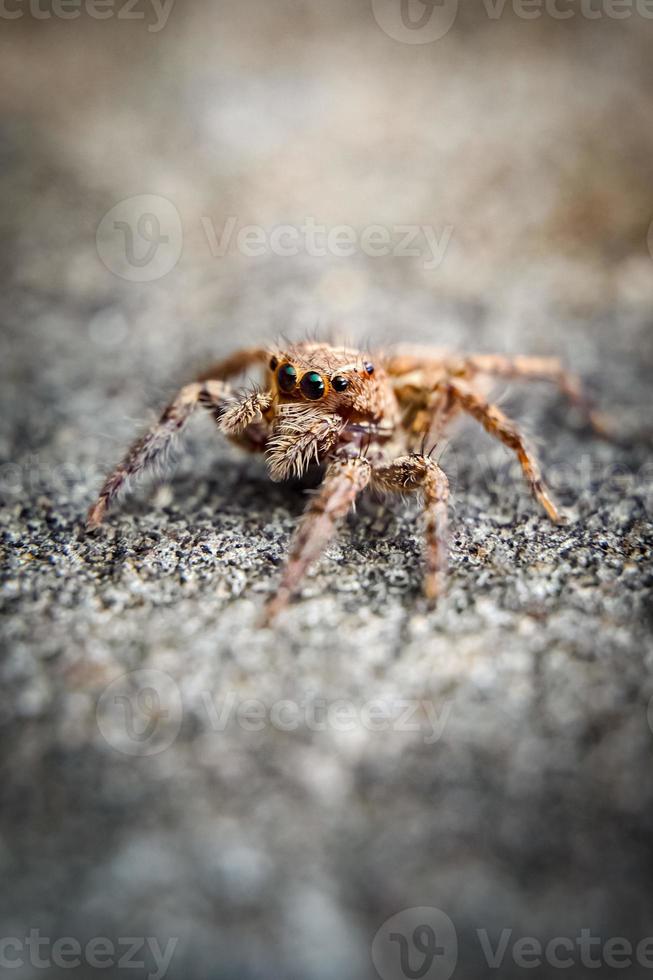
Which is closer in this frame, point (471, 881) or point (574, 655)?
point (471, 881)

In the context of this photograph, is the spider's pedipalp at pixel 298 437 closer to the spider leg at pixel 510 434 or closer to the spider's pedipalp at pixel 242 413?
the spider's pedipalp at pixel 242 413

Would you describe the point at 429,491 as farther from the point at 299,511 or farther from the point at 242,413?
the point at 242,413

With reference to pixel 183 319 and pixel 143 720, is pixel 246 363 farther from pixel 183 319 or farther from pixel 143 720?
pixel 143 720

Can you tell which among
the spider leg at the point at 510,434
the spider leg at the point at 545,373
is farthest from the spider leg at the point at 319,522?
the spider leg at the point at 545,373

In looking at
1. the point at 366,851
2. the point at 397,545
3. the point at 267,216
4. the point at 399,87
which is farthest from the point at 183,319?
the point at 366,851

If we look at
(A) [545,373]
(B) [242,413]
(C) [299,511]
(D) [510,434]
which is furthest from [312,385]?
(A) [545,373]

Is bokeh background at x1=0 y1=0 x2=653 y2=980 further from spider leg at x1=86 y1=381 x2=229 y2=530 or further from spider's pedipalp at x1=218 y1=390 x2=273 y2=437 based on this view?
spider's pedipalp at x1=218 y1=390 x2=273 y2=437
